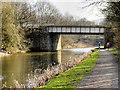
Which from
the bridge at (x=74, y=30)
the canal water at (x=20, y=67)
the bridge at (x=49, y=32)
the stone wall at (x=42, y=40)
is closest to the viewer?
the canal water at (x=20, y=67)

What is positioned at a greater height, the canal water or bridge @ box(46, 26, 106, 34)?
bridge @ box(46, 26, 106, 34)

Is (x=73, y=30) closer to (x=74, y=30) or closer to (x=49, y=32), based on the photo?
(x=74, y=30)

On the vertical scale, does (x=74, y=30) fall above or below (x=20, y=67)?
above

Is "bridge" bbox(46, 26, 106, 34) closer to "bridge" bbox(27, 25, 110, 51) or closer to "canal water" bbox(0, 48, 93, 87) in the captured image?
"bridge" bbox(27, 25, 110, 51)

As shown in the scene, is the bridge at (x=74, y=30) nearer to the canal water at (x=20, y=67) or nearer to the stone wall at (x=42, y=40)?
the stone wall at (x=42, y=40)

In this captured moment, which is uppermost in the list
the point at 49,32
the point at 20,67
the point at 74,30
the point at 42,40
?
the point at 74,30

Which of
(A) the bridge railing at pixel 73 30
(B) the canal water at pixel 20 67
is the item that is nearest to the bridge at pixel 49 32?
(A) the bridge railing at pixel 73 30

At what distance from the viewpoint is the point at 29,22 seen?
201 feet

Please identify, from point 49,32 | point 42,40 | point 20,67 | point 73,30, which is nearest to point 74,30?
point 73,30

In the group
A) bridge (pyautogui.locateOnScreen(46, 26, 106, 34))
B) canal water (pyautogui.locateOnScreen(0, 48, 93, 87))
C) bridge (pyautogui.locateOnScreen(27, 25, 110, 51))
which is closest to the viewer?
canal water (pyautogui.locateOnScreen(0, 48, 93, 87))

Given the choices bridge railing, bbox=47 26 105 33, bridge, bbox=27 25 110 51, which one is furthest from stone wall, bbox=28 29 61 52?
bridge railing, bbox=47 26 105 33

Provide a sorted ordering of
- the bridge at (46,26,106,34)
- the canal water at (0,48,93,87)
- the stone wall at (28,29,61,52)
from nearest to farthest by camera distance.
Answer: the canal water at (0,48,93,87), the stone wall at (28,29,61,52), the bridge at (46,26,106,34)

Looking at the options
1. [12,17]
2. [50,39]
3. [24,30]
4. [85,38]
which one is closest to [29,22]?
[24,30]

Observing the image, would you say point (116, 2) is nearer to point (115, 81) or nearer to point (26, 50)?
point (115, 81)
